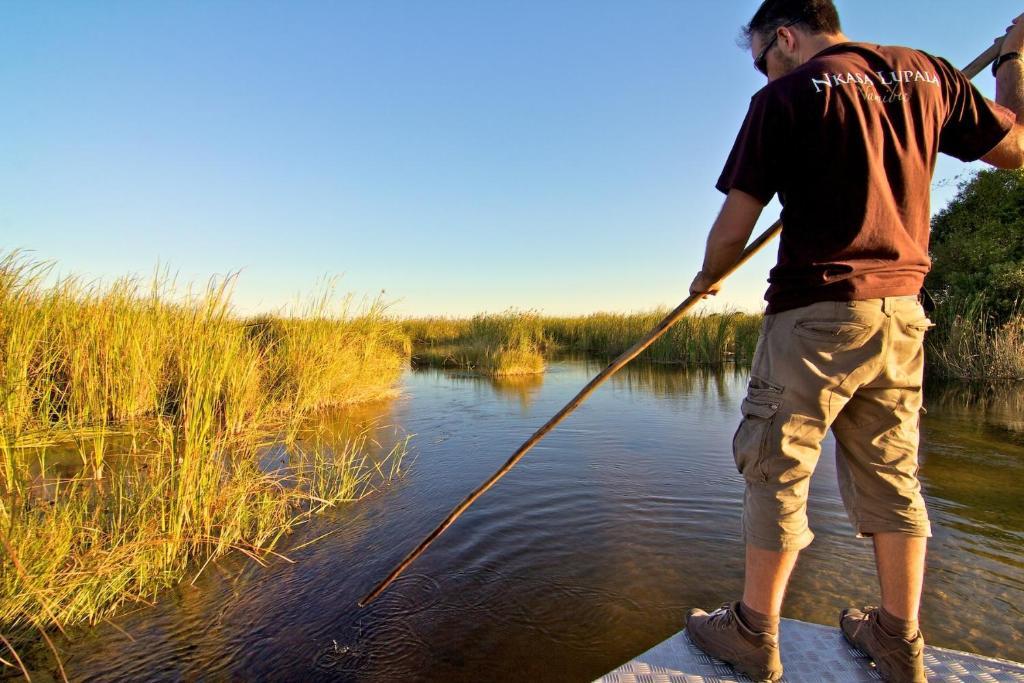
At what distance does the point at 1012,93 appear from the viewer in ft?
5.83

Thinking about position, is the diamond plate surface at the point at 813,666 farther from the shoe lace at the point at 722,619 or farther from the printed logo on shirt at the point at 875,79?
the printed logo on shirt at the point at 875,79

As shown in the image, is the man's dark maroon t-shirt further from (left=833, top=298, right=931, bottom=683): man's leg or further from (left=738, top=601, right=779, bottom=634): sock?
(left=738, top=601, right=779, bottom=634): sock

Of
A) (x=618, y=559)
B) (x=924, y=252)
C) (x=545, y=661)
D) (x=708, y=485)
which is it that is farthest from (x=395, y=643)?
(x=708, y=485)

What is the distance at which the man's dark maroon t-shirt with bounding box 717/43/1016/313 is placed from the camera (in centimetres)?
146

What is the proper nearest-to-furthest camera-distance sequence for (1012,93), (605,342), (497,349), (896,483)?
(896,483) < (1012,93) < (497,349) < (605,342)

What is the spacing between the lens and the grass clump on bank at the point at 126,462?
2.27m

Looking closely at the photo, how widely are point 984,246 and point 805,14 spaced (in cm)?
1359

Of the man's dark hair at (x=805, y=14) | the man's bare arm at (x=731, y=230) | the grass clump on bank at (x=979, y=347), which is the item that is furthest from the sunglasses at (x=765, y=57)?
the grass clump on bank at (x=979, y=347)

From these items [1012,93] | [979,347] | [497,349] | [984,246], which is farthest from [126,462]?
[984,246]

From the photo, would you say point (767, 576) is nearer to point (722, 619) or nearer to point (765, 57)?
point (722, 619)

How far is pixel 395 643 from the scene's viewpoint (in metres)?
2.24

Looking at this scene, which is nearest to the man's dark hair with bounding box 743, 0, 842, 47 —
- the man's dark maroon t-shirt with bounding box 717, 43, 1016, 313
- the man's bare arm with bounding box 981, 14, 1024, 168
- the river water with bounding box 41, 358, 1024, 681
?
the man's dark maroon t-shirt with bounding box 717, 43, 1016, 313

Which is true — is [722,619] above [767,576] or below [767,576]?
below

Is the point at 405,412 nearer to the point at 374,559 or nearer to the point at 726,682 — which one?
the point at 374,559
